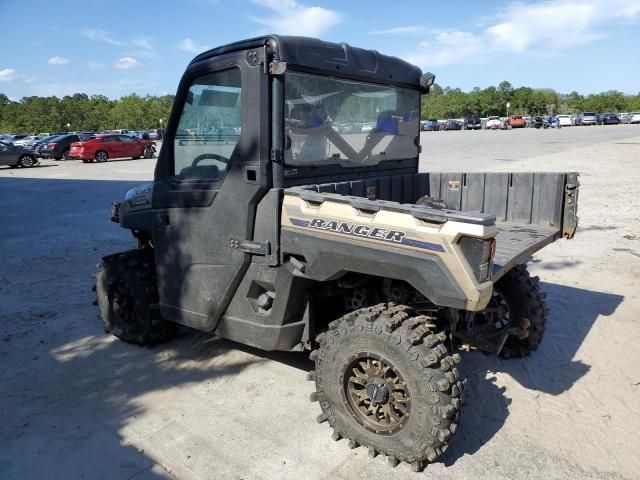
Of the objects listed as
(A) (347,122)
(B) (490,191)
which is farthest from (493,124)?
(A) (347,122)

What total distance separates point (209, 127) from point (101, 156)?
26.7 m

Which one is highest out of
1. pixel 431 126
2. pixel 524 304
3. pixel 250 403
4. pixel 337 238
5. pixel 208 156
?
pixel 431 126

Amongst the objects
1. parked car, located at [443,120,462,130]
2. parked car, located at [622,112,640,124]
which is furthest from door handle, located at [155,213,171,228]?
parked car, located at [622,112,640,124]

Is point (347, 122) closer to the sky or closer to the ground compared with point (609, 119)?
closer to the ground

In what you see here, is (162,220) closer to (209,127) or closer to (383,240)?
(209,127)

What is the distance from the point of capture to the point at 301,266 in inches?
135

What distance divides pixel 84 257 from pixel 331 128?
5600 mm

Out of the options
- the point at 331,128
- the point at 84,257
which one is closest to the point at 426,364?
the point at 331,128

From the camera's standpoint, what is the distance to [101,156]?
28.1 meters

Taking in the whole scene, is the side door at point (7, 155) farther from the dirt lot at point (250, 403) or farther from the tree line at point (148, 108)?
the tree line at point (148, 108)

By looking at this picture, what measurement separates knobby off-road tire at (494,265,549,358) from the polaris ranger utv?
1 cm

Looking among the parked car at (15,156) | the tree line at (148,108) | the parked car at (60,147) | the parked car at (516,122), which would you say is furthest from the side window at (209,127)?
the tree line at (148,108)

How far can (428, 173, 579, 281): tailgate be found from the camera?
163 inches

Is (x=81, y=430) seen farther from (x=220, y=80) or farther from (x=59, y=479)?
(x=220, y=80)
